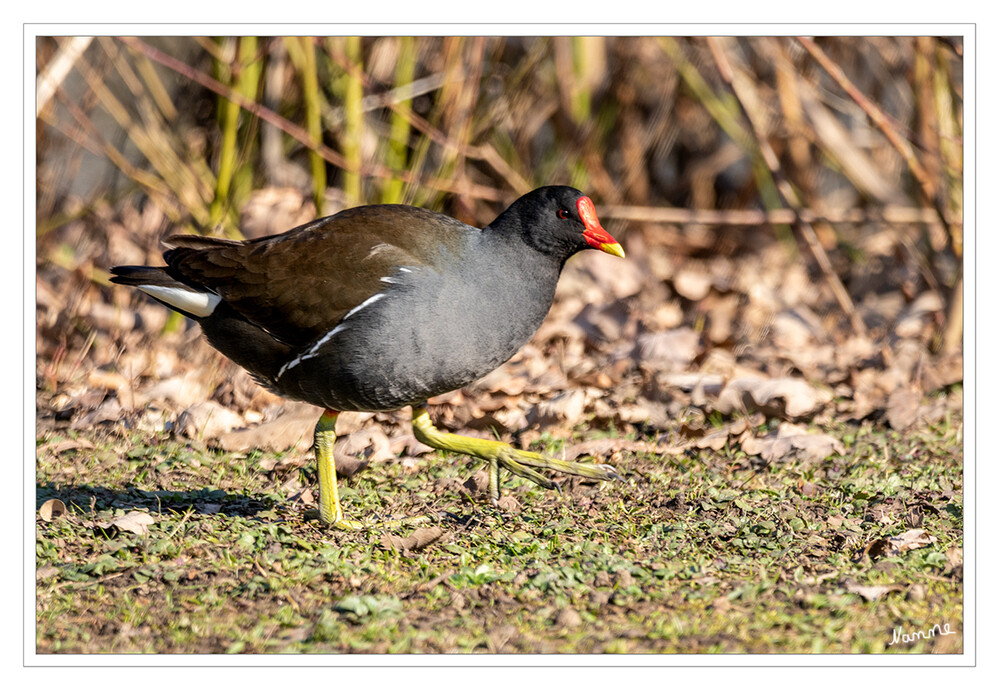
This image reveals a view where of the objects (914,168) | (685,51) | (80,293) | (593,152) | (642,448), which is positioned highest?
(685,51)

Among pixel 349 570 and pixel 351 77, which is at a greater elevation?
pixel 351 77

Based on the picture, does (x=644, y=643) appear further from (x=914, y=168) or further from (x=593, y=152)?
(x=593, y=152)

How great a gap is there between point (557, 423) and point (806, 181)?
4.40 metres

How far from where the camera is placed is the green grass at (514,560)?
337 centimetres

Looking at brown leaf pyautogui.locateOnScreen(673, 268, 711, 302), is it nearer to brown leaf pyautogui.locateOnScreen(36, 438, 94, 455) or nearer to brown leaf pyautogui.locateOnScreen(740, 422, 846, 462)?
brown leaf pyautogui.locateOnScreen(740, 422, 846, 462)

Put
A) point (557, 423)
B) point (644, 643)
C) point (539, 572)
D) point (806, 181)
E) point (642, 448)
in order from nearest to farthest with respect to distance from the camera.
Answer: point (644, 643)
point (539, 572)
point (642, 448)
point (557, 423)
point (806, 181)

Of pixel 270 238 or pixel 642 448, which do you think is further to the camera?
pixel 642 448

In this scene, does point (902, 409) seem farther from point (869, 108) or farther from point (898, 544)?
point (869, 108)

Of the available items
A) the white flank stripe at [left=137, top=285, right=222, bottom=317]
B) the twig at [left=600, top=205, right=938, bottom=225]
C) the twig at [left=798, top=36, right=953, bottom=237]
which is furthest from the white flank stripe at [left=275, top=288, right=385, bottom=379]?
the twig at [left=600, top=205, right=938, bottom=225]

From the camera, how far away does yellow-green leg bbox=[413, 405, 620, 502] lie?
4.38 m

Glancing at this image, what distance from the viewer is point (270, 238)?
455cm

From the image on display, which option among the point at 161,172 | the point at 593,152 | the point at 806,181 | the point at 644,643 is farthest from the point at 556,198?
the point at 806,181
